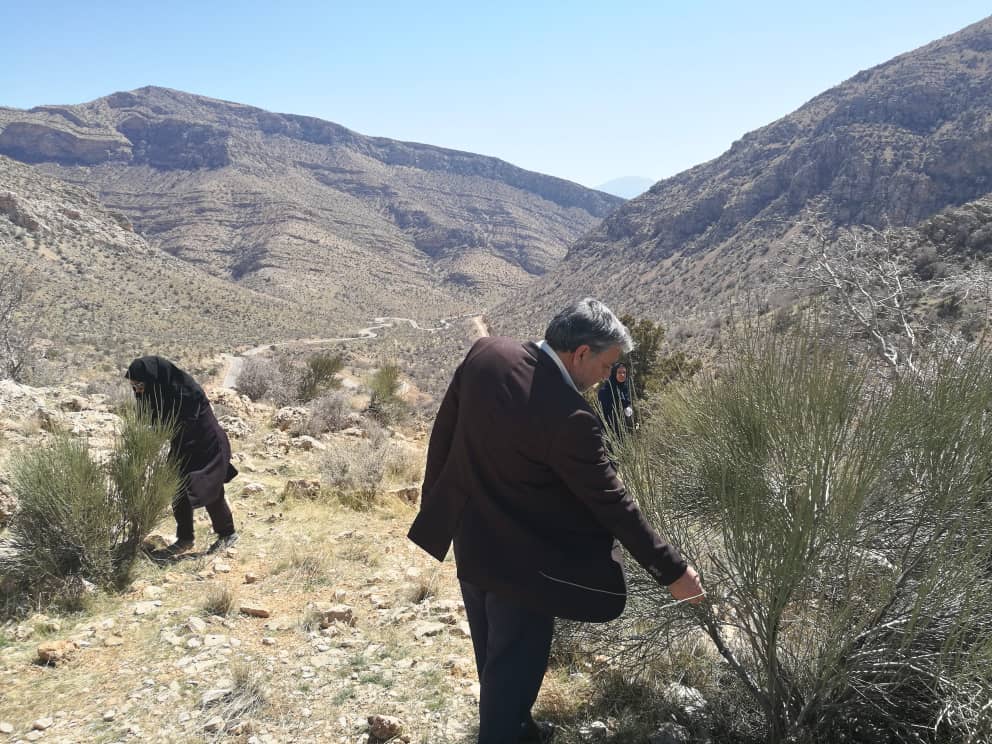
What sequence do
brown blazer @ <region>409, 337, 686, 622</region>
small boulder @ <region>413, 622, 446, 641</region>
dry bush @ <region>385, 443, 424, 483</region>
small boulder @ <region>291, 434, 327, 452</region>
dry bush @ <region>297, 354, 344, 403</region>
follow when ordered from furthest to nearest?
dry bush @ <region>297, 354, 344, 403</region>
small boulder @ <region>291, 434, 327, 452</region>
dry bush @ <region>385, 443, 424, 483</region>
small boulder @ <region>413, 622, 446, 641</region>
brown blazer @ <region>409, 337, 686, 622</region>

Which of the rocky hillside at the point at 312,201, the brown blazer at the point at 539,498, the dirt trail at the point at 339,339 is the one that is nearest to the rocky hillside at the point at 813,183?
the dirt trail at the point at 339,339

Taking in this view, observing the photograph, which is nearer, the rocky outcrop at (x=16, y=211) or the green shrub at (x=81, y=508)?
the green shrub at (x=81, y=508)

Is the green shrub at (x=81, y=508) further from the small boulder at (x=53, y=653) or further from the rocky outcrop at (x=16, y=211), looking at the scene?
the rocky outcrop at (x=16, y=211)

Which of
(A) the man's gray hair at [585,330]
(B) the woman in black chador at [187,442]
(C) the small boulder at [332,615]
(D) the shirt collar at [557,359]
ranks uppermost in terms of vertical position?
(A) the man's gray hair at [585,330]

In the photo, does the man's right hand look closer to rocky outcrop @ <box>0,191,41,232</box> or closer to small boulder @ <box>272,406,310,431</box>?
small boulder @ <box>272,406,310,431</box>

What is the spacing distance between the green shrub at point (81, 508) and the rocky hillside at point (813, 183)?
27869 millimetres

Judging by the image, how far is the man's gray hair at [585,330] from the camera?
6.43 feet

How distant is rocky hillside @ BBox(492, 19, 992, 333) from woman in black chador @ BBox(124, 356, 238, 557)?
27.2 metres

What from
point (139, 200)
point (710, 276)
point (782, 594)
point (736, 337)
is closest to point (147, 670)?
point (782, 594)

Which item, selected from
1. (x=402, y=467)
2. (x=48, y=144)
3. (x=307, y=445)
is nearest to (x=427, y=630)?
(x=402, y=467)

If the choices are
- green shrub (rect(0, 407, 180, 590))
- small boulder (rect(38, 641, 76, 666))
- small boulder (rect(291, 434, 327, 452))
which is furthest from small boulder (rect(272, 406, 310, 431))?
small boulder (rect(38, 641, 76, 666))

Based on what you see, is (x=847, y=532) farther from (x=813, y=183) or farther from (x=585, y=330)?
(x=813, y=183)

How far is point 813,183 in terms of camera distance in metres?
41.6

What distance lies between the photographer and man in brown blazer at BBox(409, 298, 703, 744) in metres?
1.83
